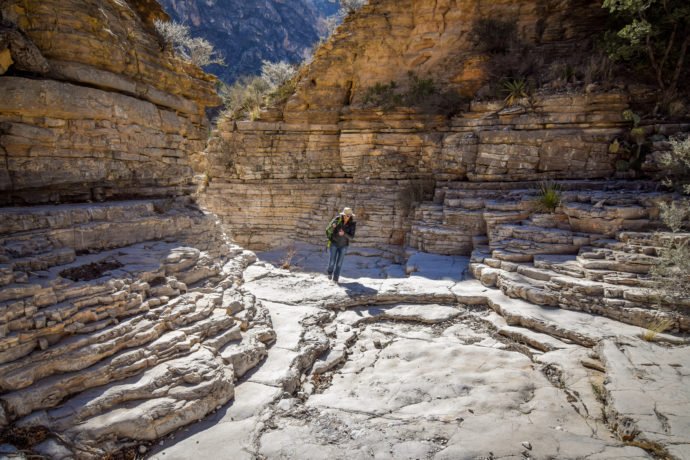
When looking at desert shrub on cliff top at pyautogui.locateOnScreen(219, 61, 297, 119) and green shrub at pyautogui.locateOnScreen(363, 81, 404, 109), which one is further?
desert shrub on cliff top at pyautogui.locateOnScreen(219, 61, 297, 119)

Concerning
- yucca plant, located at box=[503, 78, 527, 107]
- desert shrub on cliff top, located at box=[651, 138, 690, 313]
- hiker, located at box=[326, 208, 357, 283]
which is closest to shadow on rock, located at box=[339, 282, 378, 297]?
hiker, located at box=[326, 208, 357, 283]

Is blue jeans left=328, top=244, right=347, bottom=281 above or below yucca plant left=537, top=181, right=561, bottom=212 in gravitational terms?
below

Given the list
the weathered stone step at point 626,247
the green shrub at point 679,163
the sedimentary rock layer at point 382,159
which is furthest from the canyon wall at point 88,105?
the green shrub at point 679,163

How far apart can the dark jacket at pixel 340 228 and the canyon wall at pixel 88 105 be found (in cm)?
345

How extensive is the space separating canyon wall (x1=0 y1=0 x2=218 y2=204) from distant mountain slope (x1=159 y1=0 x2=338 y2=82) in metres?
39.0

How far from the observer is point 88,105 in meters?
5.37

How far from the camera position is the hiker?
7.56 m

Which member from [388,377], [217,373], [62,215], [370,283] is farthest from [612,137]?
[62,215]

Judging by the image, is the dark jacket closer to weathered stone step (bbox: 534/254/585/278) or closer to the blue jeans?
the blue jeans

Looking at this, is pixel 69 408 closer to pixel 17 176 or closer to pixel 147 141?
pixel 17 176

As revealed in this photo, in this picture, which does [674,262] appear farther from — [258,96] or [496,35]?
[258,96]

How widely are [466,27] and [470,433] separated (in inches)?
521

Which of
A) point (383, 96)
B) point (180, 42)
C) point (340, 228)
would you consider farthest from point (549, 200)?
point (180, 42)

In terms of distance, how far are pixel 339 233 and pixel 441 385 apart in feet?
13.0
